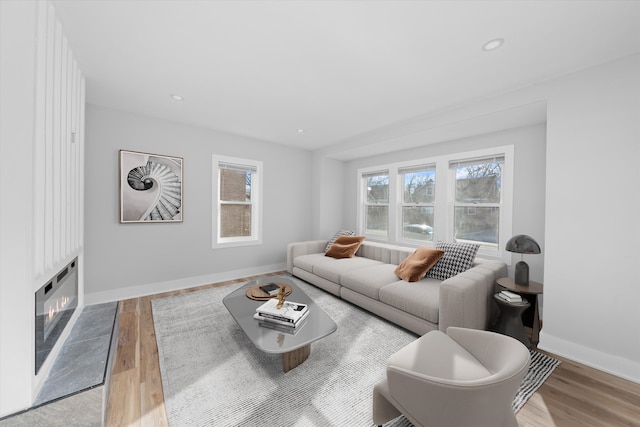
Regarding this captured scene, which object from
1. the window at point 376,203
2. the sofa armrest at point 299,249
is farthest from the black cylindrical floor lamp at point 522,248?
the sofa armrest at point 299,249

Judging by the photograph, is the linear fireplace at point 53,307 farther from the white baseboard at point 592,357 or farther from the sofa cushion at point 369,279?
the white baseboard at point 592,357

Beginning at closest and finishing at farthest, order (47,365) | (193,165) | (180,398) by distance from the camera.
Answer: (47,365)
(180,398)
(193,165)

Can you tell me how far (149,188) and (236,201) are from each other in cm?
130

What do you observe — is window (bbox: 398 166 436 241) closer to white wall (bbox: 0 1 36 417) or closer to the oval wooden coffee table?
the oval wooden coffee table

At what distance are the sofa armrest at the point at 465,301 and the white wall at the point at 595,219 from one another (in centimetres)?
54

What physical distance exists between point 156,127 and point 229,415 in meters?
3.64

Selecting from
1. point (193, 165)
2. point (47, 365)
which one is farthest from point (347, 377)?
point (193, 165)

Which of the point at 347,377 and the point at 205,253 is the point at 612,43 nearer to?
the point at 347,377

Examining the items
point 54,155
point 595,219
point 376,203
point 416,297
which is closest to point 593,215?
point 595,219

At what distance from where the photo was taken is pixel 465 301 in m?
2.12

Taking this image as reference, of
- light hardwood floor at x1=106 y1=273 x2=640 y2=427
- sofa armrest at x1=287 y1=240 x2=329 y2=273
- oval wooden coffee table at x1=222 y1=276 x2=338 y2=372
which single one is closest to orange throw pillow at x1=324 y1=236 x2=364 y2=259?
sofa armrest at x1=287 y1=240 x2=329 y2=273

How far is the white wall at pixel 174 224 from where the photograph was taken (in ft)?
10.2

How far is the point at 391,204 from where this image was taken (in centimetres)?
445

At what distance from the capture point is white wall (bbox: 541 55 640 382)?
6.24ft
